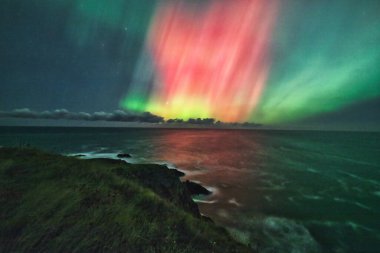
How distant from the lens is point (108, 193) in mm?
13133

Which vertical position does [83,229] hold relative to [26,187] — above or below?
below

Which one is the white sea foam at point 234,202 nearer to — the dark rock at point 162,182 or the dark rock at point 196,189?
the dark rock at point 196,189

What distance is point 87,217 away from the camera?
1083cm

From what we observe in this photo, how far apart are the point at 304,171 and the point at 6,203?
62.6 metres

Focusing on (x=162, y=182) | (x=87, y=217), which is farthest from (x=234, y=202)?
(x=87, y=217)

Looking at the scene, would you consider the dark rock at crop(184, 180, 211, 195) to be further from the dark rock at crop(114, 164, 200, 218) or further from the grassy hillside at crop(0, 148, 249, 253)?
the grassy hillside at crop(0, 148, 249, 253)

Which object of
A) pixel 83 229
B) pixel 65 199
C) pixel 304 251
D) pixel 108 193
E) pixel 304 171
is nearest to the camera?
pixel 83 229

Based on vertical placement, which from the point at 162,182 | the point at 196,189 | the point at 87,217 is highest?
the point at 87,217

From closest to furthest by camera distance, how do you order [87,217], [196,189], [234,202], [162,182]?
[87,217] < [162,182] < [234,202] < [196,189]

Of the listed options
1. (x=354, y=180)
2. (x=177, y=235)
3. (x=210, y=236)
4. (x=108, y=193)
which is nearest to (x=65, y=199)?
(x=108, y=193)

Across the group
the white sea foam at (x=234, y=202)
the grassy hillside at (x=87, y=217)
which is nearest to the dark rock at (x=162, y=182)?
the grassy hillside at (x=87, y=217)

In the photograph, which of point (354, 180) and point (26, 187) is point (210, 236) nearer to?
point (26, 187)

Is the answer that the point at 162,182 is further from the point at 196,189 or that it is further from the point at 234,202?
Answer: the point at 196,189

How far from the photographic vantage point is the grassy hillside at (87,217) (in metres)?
9.48
